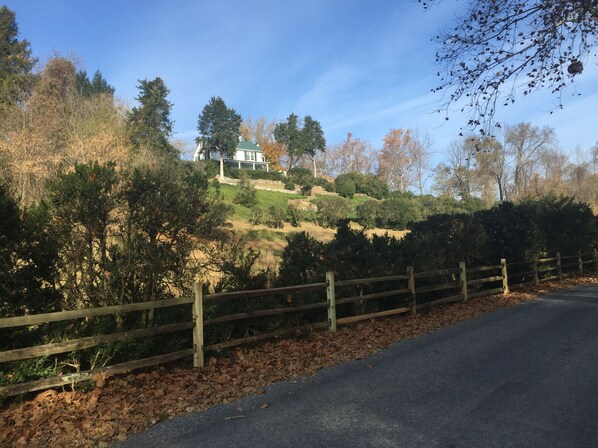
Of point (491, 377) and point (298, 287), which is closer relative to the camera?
point (491, 377)

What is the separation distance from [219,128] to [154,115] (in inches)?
689

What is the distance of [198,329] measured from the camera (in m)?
6.24

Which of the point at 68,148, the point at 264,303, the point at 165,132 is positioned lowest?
the point at 264,303

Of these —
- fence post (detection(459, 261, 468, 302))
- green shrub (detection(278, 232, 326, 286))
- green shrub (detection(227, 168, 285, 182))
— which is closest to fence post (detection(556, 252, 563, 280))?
fence post (detection(459, 261, 468, 302))

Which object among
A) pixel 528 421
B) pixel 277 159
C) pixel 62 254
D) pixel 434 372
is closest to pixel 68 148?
pixel 62 254

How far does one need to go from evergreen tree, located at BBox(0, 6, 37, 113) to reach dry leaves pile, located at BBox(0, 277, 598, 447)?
1053 inches

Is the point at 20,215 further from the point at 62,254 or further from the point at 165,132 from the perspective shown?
the point at 165,132

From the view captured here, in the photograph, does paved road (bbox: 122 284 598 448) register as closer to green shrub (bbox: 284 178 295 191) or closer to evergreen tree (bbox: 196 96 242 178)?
green shrub (bbox: 284 178 295 191)

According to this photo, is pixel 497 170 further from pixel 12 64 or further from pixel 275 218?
pixel 12 64

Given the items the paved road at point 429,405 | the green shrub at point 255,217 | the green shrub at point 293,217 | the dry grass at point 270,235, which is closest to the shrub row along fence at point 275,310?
the paved road at point 429,405

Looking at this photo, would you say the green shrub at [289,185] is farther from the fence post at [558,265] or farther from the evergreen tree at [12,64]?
the fence post at [558,265]

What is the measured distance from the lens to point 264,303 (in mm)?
7906

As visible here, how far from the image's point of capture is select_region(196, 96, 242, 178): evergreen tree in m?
60.9

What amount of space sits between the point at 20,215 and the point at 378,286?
749 centimetres
